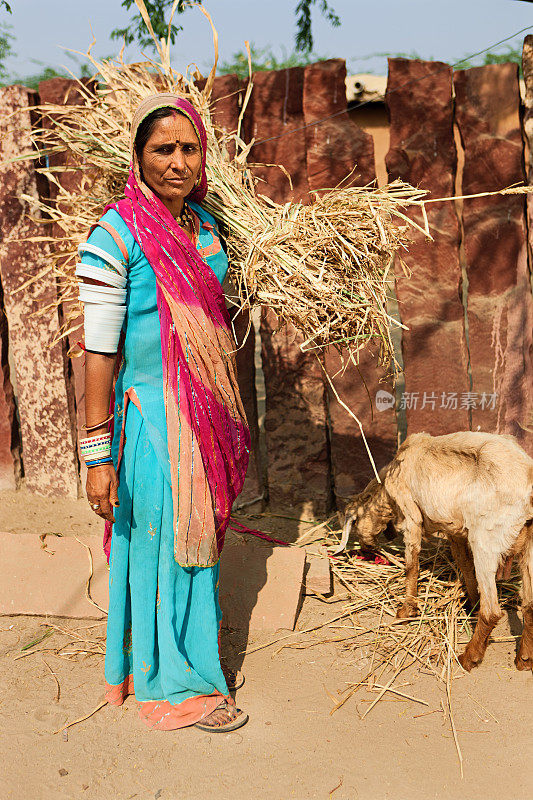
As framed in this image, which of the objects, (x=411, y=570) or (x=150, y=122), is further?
(x=411, y=570)

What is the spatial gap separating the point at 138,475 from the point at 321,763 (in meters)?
1.34

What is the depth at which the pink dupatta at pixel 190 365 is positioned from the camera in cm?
247

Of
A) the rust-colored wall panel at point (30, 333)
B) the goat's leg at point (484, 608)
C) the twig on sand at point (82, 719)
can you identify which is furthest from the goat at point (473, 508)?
the rust-colored wall panel at point (30, 333)

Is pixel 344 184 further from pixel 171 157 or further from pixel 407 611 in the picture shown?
pixel 407 611

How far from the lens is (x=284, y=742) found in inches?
107

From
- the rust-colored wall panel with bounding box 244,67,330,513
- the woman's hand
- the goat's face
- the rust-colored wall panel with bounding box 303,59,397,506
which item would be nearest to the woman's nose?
the woman's hand

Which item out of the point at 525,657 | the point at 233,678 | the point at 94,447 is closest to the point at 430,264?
the point at 525,657

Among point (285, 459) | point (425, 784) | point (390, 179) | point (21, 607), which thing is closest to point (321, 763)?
point (425, 784)

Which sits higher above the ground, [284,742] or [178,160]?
[178,160]

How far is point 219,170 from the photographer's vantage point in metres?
3.11

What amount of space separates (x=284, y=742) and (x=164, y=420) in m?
1.41

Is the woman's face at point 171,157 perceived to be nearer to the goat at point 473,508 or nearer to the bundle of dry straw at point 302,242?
the bundle of dry straw at point 302,242

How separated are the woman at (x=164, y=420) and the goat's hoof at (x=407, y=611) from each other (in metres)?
1.12

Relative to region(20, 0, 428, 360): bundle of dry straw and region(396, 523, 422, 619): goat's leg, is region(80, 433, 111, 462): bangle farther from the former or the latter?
region(396, 523, 422, 619): goat's leg
